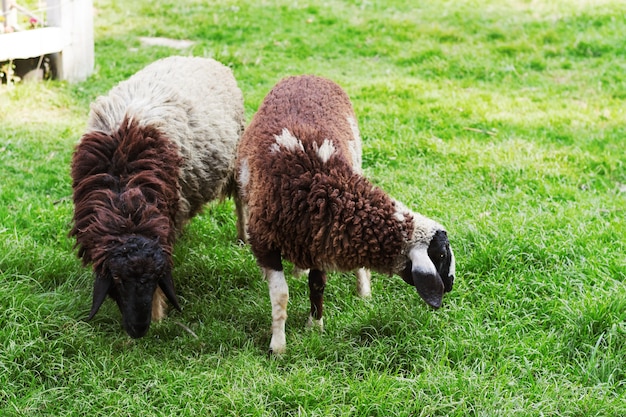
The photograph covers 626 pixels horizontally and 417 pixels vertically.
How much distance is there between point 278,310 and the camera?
3.88 m

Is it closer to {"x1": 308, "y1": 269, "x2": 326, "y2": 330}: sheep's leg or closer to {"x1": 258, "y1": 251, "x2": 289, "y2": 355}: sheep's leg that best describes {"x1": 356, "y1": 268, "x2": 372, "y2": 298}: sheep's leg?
{"x1": 308, "y1": 269, "x2": 326, "y2": 330}: sheep's leg

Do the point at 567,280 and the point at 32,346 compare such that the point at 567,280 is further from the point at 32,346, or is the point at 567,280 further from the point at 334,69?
the point at 334,69

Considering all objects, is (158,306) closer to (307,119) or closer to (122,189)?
(122,189)

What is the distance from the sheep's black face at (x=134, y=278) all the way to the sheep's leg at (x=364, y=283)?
4.15ft

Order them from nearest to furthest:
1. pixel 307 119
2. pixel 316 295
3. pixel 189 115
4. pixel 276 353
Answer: pixel 276 353
pixel 316 295
pixel 307 119
pixel 189 115

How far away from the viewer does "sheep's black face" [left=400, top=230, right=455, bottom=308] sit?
11.7 feet

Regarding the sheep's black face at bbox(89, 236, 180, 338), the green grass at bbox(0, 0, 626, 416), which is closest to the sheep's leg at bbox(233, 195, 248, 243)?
the green grass at bbox(0, 0, 626, 416)

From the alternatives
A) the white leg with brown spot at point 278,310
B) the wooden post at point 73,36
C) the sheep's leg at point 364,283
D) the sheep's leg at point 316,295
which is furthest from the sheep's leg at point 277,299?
the wooden post at point 73,36

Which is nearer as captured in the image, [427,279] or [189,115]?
[427,279]

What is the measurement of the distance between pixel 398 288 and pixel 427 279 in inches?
36.3

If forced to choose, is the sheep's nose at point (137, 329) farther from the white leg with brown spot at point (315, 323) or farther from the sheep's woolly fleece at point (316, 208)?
the white leg with brown spot at point (315, 323)

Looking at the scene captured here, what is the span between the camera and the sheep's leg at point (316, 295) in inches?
160

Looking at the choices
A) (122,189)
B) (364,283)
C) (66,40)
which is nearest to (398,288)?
(364,283)

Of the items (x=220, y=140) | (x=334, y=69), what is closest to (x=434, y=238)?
(x=220, y=140)
